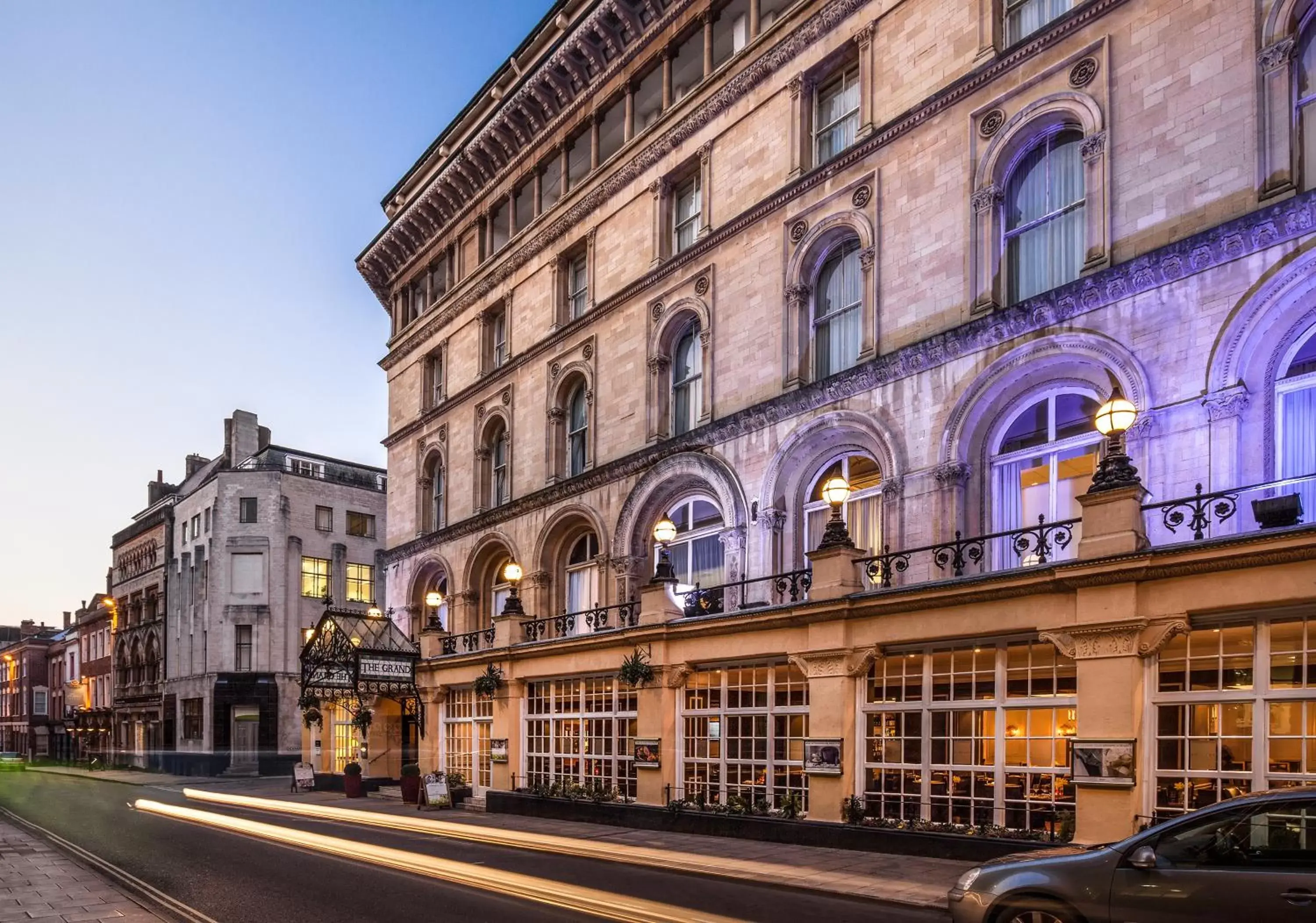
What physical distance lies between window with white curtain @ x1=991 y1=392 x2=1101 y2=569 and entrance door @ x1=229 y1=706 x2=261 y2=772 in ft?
154

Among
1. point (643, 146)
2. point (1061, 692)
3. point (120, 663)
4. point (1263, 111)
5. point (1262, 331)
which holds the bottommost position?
point (120, 663)

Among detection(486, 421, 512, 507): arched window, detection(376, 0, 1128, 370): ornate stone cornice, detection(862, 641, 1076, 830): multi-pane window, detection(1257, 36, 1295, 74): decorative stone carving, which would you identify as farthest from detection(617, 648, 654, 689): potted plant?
detection(1257, 36, 1295, 74): decorative stone carving

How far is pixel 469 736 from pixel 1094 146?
23.4 metres

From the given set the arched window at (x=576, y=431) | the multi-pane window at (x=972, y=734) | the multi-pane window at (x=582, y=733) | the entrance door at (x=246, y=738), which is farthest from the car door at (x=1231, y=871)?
the entrance door at (x=246, y=738)

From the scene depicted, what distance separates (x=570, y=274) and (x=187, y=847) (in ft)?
63.2

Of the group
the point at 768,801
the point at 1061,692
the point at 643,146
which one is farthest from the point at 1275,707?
the point at 643,146

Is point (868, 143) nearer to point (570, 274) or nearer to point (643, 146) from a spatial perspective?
point (643, 146)

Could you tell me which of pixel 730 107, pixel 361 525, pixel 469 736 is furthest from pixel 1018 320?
pixel 361 525

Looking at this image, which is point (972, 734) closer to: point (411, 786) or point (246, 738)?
point (411, 786)

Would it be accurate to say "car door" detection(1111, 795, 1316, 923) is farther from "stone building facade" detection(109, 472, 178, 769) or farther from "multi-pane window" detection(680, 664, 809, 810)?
"stone building facade" detection(109, 472, 178, 769)

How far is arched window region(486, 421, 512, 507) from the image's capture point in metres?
35.0

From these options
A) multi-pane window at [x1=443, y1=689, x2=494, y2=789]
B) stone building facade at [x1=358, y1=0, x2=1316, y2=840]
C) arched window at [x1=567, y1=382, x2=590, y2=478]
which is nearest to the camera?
stone building facade at [x1=358, y1=0, x2=1316, y2=840]

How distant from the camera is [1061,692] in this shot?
15422mm

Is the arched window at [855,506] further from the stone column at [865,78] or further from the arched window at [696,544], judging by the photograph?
the stone column at [865,78]
